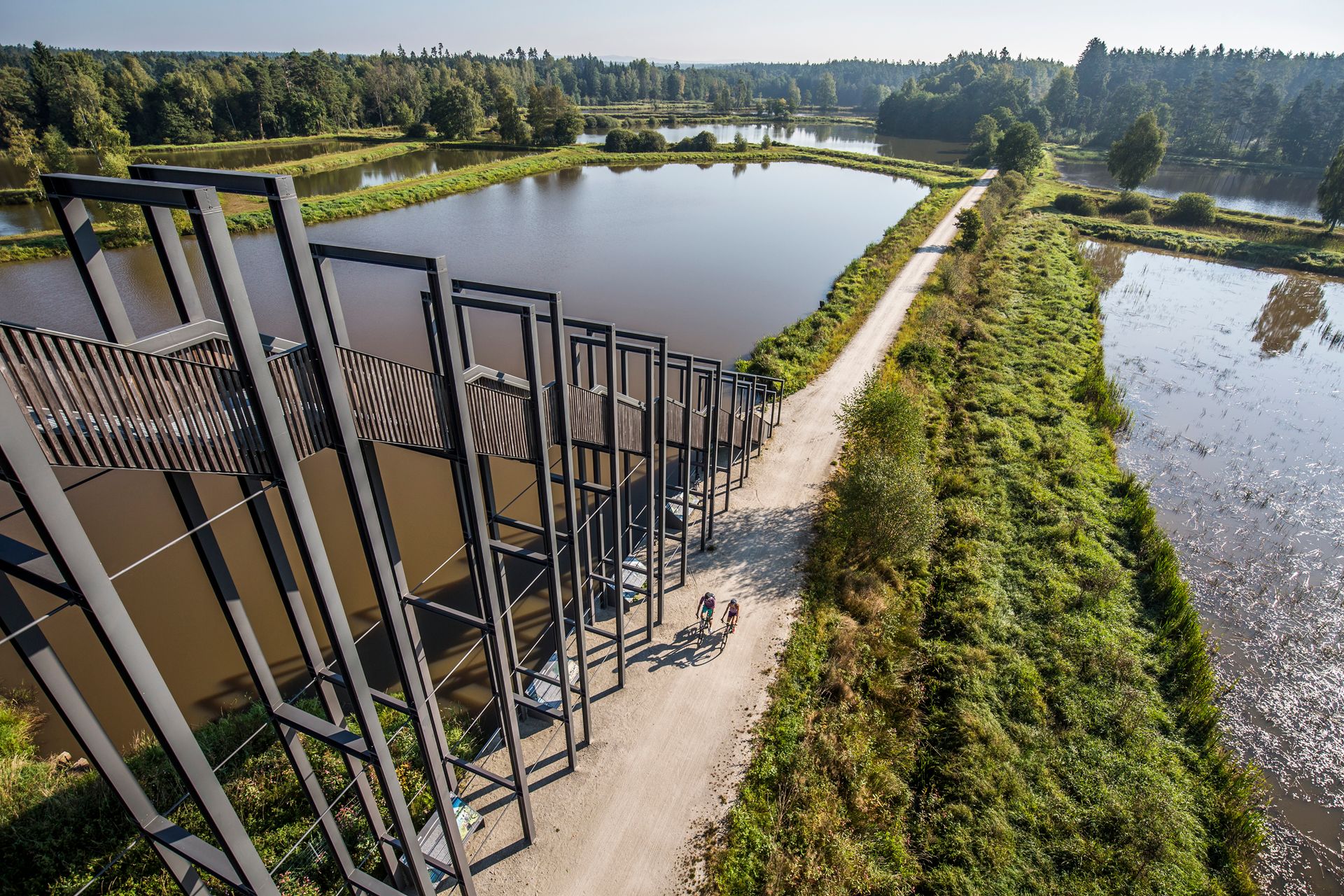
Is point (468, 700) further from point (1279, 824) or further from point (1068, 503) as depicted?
point (1068, 503)

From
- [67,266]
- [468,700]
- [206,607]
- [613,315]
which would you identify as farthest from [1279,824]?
[67,266]

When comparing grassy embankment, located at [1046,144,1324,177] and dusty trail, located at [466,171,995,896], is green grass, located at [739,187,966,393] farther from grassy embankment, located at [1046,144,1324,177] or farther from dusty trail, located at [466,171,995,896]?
grassy embankment, located at [1046,144,1324,177]

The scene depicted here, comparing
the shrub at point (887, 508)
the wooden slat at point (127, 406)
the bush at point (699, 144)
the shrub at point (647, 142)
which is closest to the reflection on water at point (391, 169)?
the shrub at point (647, 142)

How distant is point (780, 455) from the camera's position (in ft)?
79.1

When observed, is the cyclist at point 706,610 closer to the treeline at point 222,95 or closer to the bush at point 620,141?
the treeline at point 222,95

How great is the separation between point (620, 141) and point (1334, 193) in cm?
8086

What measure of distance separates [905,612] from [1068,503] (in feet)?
31.4

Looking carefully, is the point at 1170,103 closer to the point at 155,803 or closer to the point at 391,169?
the point at 391,169

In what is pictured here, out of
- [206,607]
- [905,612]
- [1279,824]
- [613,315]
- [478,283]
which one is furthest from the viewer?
[613,315]

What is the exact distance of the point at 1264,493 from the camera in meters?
24.9

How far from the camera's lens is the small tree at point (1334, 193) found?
2149 inches

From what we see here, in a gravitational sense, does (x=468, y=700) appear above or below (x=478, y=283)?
below

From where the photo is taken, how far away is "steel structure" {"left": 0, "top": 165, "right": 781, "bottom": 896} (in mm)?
5121

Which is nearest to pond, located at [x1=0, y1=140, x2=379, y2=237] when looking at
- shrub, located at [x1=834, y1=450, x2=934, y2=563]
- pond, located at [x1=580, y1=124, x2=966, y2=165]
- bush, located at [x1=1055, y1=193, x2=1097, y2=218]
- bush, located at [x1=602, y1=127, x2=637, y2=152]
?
bush, located at [x1=602, y1=127, x2=637, y2=152]
